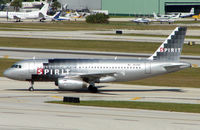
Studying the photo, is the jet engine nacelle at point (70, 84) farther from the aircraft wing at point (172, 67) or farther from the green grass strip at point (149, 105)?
the aircraft wing at point (172, 67)

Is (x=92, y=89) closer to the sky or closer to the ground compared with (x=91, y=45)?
closer to the ground

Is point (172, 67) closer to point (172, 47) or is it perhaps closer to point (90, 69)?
point (172, 47)

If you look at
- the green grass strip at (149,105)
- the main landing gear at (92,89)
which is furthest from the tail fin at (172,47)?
the green grass strip at (149,105)

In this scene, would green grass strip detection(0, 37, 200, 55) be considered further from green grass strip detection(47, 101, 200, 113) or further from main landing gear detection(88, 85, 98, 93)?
green grass strip detection(47, 101, 200, 113)

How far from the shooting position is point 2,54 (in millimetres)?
81688

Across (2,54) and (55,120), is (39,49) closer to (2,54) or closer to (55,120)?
(2,54)

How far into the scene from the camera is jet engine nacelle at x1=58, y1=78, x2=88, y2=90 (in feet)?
147

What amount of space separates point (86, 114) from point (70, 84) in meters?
11.9

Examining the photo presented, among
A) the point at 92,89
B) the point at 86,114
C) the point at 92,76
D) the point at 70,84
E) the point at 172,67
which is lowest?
the point at 92,89

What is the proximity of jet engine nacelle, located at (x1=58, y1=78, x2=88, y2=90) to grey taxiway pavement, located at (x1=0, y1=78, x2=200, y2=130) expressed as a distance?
0.95 meters

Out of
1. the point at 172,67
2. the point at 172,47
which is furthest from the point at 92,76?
the point at 172,47

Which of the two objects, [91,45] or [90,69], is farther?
[91,45]

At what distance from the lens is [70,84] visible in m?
44.9

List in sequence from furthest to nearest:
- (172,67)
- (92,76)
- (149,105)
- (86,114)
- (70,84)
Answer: (172,67) < (92,76) < (70,84) < (149,105) < (86,114)
